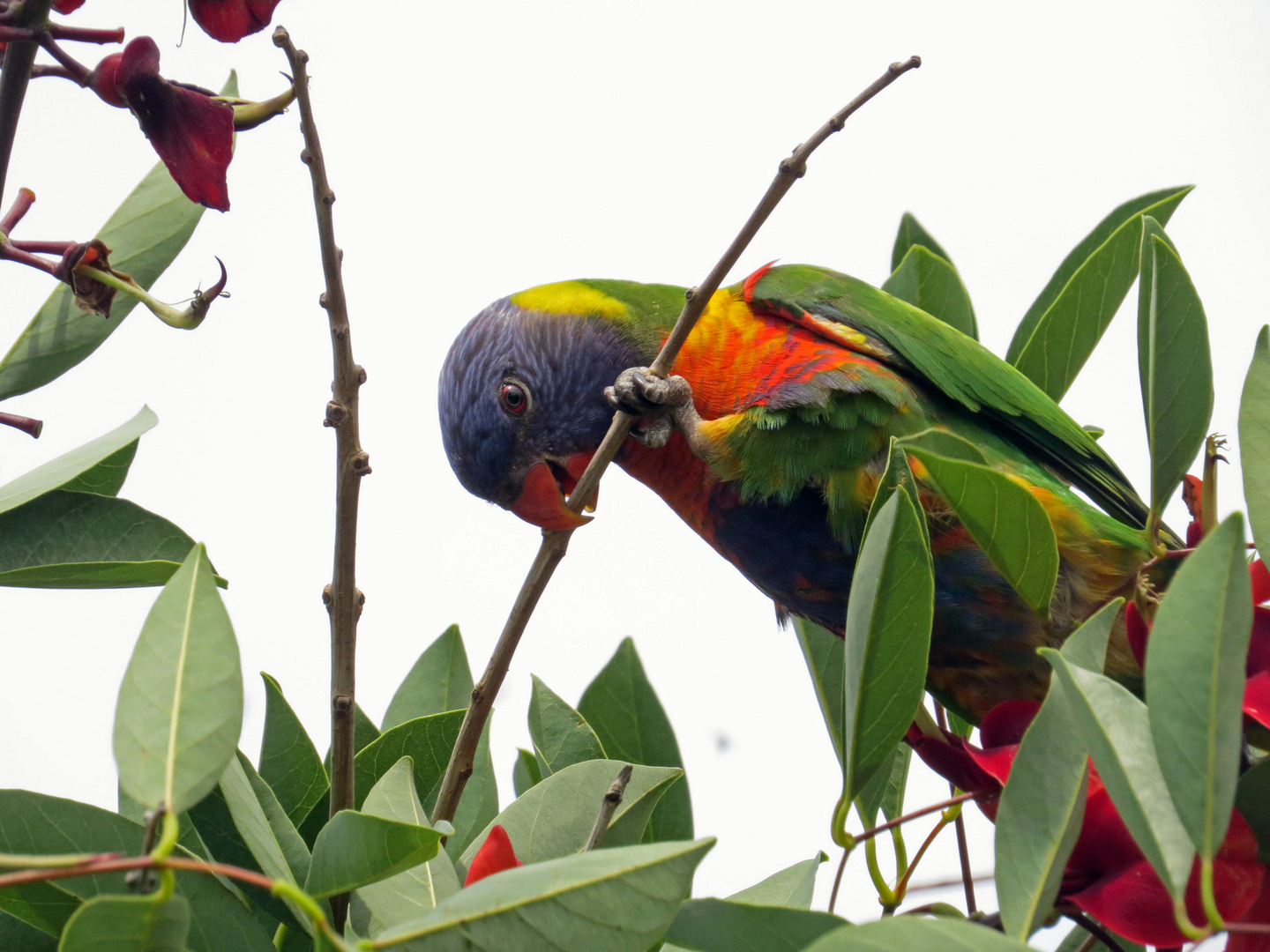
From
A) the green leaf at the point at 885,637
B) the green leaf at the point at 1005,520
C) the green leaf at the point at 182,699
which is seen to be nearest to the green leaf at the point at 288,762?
the green leaf at the point at 182,699

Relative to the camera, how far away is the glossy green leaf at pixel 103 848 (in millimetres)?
634

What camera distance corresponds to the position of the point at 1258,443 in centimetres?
62

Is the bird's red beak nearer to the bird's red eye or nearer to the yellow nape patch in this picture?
the bird's red eye

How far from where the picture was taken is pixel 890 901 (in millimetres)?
802

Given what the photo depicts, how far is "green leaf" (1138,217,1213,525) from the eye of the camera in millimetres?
700

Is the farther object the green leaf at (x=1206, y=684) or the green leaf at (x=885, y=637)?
the green leaf at (x=885, y=637)

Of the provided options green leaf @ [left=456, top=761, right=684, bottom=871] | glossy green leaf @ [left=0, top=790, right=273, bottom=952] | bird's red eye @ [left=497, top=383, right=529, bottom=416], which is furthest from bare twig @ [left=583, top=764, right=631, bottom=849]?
bird's red eye @ [left=497, top=383, right=529, bottom=416]

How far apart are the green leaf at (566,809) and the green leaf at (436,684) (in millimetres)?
357

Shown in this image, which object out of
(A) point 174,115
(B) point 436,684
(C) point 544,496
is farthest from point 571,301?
(A) point 174,115

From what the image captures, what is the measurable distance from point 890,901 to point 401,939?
456 mm

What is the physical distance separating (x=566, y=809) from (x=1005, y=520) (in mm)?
387

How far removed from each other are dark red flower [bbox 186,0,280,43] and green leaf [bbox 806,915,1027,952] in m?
0.69

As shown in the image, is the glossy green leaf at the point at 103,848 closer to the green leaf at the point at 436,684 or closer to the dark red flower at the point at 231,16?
the green leaf at the point at 436,684

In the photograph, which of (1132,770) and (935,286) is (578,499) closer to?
(1132,770)
